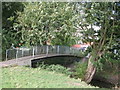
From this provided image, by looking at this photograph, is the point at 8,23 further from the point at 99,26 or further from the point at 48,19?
the point at 99,26

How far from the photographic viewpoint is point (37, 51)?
46.0ft

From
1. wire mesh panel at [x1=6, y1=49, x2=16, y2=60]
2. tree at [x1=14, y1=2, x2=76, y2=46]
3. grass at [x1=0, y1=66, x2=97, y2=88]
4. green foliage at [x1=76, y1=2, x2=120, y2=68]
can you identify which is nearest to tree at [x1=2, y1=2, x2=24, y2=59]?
wire mesh panel at [x1=6, y1=49, x2=16, y2=60]

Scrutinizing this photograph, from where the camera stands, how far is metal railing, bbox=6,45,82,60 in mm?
11559

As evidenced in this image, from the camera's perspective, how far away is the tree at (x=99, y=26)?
8.18m

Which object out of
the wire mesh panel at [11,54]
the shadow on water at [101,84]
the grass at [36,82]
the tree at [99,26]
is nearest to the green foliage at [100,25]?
the tree at [99,26]

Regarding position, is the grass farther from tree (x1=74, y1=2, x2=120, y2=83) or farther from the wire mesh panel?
the wire mesh panel

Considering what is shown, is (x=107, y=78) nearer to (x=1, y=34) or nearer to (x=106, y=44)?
(x=106, y=44)

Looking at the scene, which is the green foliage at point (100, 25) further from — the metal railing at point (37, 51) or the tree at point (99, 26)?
the metal railing at point (37, 51)

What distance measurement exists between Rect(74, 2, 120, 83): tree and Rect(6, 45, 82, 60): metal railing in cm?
414

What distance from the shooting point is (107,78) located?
1312 cm

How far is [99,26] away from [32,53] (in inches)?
229

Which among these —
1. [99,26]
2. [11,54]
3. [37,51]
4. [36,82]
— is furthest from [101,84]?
[36,82]

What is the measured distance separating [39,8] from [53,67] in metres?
3.58

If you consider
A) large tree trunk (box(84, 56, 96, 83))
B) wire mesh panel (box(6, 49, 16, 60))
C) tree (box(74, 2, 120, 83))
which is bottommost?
large tree trunk (box(84, 56, 96, 83))
